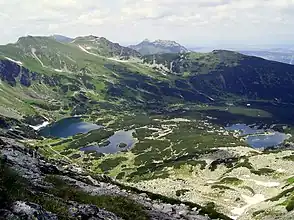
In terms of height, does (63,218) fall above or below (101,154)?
above

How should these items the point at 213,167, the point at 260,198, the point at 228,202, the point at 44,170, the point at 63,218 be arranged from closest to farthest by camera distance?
1. the point at 63,218
2. the point at 44,170
3. the point at 228,202
4. the point at 260,198
5. the point at 213,167

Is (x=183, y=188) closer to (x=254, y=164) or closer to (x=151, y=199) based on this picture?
(x=254, y=164)

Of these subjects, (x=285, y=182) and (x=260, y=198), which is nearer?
(x=260, y=198)

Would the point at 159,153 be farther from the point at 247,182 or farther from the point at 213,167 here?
the point at 247,182

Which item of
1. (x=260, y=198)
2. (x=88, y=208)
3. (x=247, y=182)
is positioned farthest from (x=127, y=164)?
(x=88, y=208)

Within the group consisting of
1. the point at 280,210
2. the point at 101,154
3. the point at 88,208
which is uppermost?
the point at 88,208

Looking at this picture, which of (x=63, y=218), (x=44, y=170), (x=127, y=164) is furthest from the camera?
(x=127, y=164)
